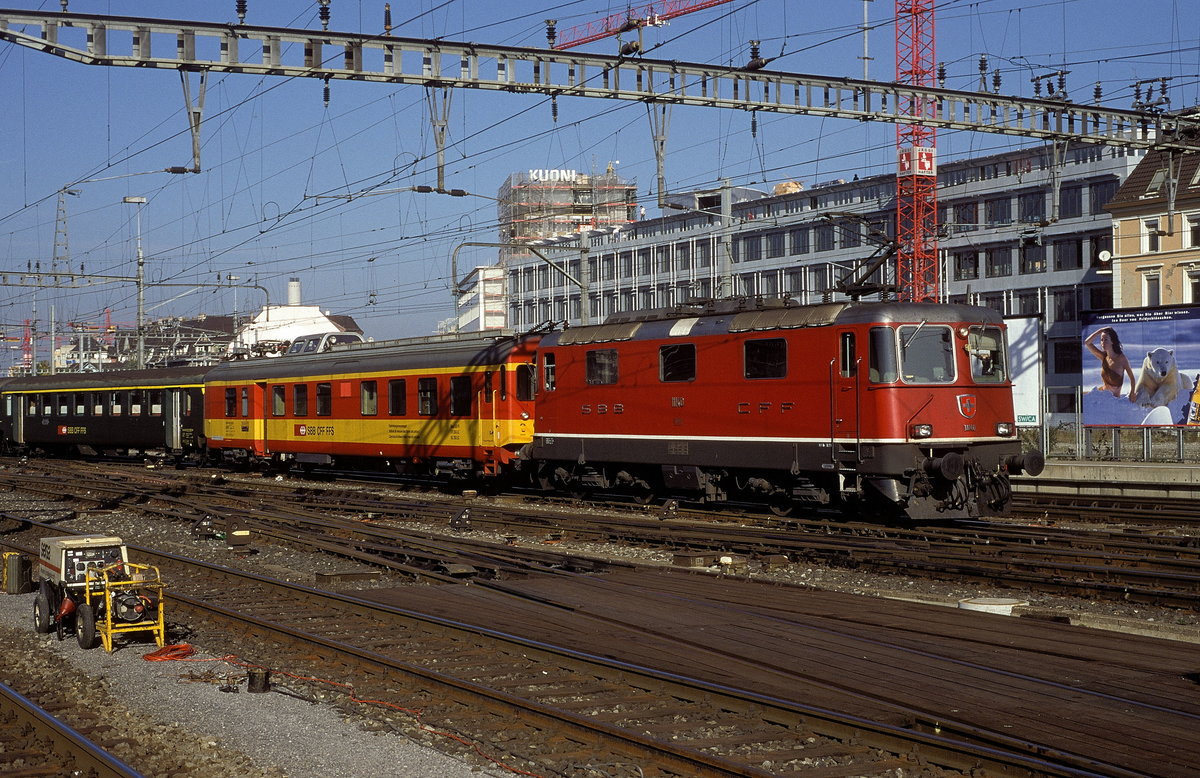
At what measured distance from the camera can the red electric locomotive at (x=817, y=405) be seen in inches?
721

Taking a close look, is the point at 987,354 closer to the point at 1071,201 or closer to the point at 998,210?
the point at 1071,201

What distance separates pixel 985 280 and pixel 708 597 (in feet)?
211

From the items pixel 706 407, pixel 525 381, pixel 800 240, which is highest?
pixel 800 240

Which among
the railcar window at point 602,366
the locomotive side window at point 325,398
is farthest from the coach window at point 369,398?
the railcar window at point 602,366

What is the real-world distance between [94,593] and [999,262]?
68.0 meters

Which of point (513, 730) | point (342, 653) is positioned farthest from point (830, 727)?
point (342, 653)

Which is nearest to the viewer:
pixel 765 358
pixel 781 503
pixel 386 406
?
pixel 765 358

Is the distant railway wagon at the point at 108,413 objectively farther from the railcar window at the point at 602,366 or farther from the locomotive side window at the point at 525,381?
the railcar window at the point at 602,366

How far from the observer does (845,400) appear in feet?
61.2

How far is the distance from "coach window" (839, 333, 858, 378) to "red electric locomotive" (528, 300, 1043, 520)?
2cm

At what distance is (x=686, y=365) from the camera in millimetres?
21562

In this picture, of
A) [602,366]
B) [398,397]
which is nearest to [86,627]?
[602,366]

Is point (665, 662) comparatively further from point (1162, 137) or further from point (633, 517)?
point (1162, 137)

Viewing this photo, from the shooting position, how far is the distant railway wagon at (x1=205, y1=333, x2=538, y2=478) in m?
26.3
